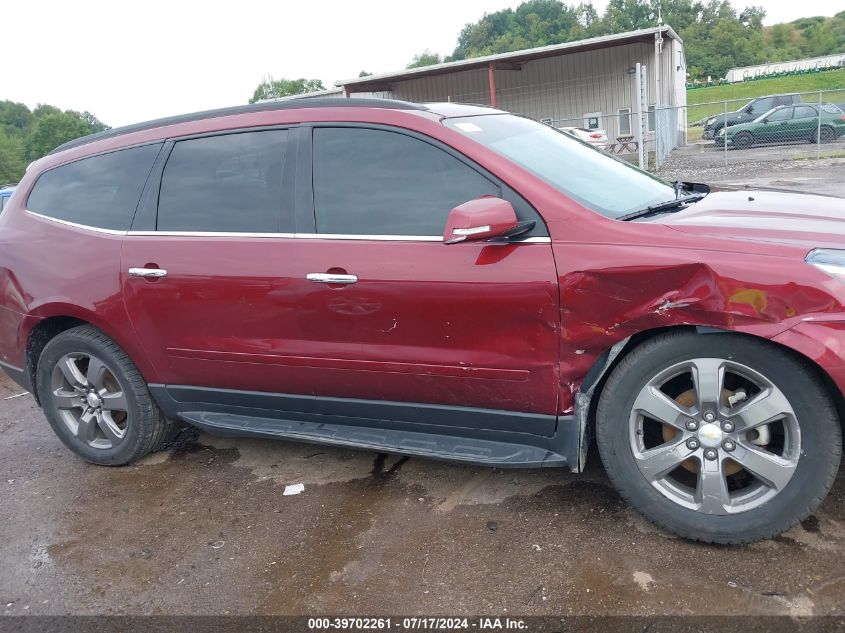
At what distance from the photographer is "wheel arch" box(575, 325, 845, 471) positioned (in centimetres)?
238

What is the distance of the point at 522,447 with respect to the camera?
2891 mm

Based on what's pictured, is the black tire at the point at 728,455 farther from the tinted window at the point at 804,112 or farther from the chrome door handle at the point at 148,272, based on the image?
the tinted window at the point at 804,112

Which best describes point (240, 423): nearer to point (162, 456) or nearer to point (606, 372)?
point (162, 456)

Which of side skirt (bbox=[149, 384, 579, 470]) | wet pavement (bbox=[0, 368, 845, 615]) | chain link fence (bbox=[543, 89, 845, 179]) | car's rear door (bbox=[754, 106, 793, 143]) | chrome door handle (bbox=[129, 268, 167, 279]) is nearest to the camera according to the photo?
wet pavement (bbox=[0, 368, 845, 615])

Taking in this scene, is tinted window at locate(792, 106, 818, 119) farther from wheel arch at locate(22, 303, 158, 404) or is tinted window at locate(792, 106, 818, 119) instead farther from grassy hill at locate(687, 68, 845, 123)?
grassy hill at locate(687, 68, 845, 123)

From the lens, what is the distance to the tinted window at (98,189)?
12.0 ft

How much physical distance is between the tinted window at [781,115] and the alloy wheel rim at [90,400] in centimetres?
2169

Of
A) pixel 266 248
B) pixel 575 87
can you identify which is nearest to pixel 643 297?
pixel 266 248

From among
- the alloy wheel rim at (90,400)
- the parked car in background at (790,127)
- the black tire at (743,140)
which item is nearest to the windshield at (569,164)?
the alloy wheel rim at (90,400)

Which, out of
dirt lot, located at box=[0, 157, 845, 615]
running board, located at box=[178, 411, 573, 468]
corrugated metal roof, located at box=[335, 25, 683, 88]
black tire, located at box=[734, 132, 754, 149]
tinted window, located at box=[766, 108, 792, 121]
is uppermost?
corrugated metal roof, located at box=[335, 25, 683, 88]

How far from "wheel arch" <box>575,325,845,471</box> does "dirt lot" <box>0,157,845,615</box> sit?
42 cm

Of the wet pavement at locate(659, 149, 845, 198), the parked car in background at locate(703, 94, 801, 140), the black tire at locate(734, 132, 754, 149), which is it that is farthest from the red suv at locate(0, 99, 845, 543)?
the parked car in background at locate(703, 94, 801, 140)

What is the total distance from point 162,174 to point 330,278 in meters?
1.27

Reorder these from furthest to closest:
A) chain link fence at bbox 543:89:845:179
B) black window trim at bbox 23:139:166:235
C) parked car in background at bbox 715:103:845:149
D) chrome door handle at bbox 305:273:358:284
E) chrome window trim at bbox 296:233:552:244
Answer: parked car in background at bbox 715:103:845:149 → chain link fence at bbox 543:89:845:179 → black window trim at bbox 23:139:166:235 → chrome door handle at bbox 305:273:358:284 → chrome window trim at bbox 296:233:552:244
